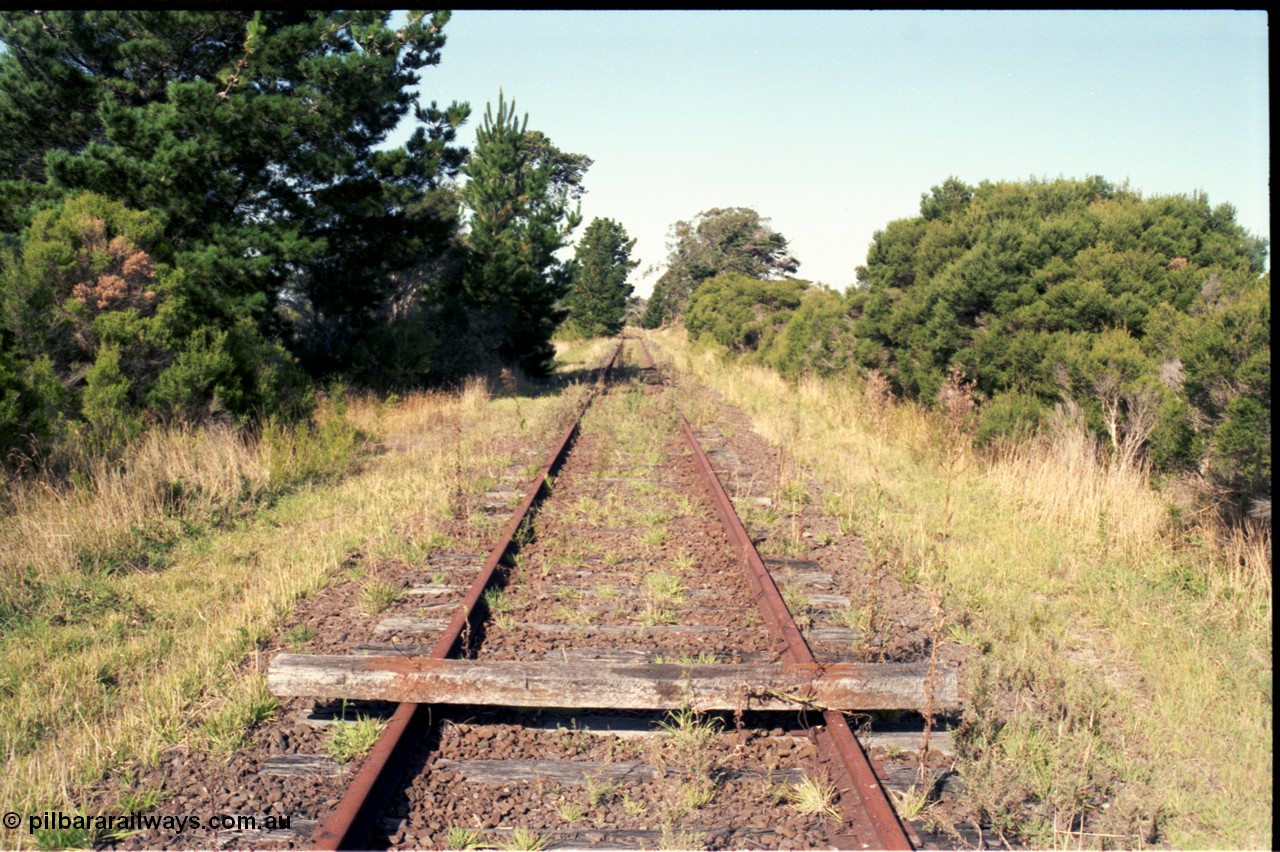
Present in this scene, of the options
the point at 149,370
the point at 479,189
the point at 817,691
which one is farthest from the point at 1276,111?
the point at 479,189

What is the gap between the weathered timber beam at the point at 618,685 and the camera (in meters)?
4.23

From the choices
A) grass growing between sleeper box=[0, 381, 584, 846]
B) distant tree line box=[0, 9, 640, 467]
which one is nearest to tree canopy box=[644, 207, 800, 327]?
distant tree line box=[0, 9, 640, 467]

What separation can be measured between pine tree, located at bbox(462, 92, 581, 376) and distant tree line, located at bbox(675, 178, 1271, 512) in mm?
10356

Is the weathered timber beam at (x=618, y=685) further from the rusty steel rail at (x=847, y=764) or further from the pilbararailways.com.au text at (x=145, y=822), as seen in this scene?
the pilbararailways.com.au text at (x=145, y=822)

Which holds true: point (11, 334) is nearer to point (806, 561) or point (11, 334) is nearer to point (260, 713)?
point (260, 713)

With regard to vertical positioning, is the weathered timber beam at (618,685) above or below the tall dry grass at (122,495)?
below

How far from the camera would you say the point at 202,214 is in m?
13.9

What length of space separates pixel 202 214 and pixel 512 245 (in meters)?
10.4

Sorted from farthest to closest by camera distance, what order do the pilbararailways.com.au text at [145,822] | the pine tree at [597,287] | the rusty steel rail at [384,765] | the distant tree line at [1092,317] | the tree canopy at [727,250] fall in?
the tree canopy at [727,250] < the pine tree at [597,287] < the distant tree line at [1092,317] < the pilbararailways.com.au text at [145,822] < the rusty steel rail at [384,765]

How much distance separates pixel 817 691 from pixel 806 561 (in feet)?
8.89

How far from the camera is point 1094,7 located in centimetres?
267

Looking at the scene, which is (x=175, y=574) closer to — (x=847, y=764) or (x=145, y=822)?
(x=145, y=822)

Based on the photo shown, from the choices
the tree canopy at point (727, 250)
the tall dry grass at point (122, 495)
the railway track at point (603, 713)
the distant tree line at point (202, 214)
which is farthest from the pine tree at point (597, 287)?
the railway track at point (603, 713)

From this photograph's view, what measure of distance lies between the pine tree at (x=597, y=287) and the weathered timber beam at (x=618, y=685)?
156 feet
